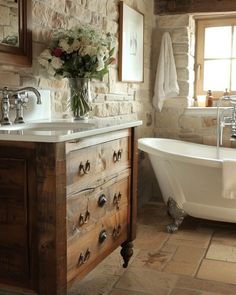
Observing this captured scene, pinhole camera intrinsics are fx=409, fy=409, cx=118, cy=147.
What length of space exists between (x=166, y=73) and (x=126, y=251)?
216 cm

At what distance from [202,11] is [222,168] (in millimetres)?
1821

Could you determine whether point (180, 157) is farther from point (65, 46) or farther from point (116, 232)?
point (65, 46)

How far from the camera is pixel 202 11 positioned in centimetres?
398

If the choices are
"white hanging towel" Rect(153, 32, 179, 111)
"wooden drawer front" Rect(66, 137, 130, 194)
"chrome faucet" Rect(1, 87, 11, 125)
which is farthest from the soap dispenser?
"chrome faucet" Rect(1, 87, 11, 125)

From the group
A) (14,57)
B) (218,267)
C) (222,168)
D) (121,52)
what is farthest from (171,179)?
(14,57)

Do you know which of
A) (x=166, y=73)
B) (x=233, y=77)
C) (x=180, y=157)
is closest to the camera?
(x=180, y=157)

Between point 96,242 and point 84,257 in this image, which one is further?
point 96,242

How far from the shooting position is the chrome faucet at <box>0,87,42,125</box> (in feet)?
6.48

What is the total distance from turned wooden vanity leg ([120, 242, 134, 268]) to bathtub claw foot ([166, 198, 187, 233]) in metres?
0.81

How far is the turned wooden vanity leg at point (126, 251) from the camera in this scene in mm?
2453

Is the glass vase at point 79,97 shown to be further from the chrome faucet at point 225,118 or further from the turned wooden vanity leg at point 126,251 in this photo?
the chrome faucet at point 225,118

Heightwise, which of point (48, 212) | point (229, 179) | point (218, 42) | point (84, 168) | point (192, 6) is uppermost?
point (192, 6)

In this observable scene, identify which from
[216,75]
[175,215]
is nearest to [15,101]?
[175,215]

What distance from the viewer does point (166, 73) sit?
409 cm
